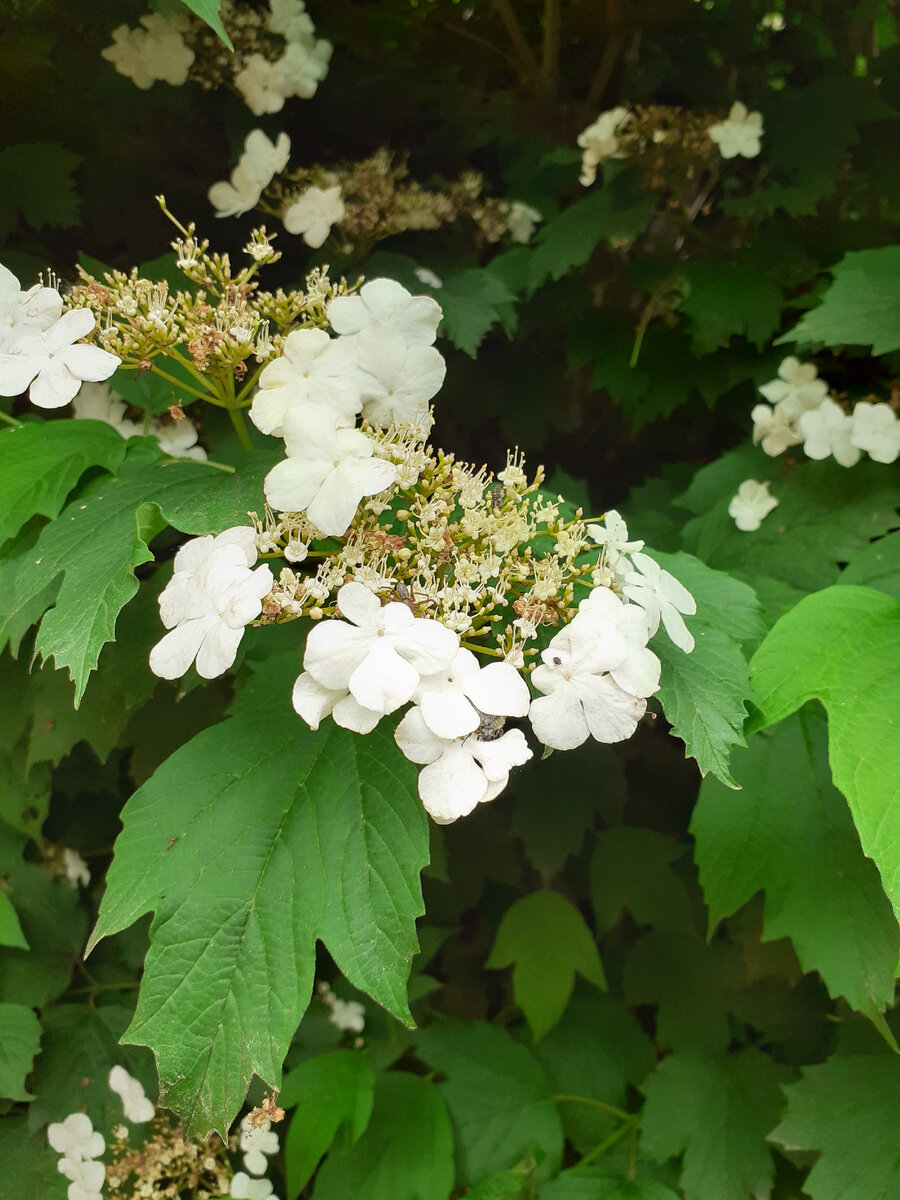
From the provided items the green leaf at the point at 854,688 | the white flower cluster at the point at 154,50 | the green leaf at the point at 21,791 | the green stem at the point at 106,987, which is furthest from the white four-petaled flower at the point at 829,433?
the green stem at the point at 106,987

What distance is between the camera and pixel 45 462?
82 centimetres

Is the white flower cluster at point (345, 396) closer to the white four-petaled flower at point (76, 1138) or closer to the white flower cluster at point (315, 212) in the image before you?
the white flower cluster at point (315, 212)

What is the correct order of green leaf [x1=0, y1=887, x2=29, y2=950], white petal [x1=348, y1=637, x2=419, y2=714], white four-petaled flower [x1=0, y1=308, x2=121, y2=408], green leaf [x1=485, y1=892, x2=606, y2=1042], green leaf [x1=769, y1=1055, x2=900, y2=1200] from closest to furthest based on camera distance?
white petal [x1=348, y1=637, x2=419, y2=714], white four-petaled flower [x1=0, y1=308, x2=121, y2=408], green leaf [x1=769, y1=1055, x2=900, y2=1200], green leaf [x1=0, y1=887, x2=29, y2=950], green leaf [x1=485, y1=892, x2=606, y2=1042]

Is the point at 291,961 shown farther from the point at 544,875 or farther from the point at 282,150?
the point at 282,150

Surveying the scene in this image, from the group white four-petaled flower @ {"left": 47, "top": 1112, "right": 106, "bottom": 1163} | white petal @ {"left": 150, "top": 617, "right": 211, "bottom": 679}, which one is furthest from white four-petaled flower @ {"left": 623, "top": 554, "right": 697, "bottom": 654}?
white four-petaled flower @ {"left": 47, "top": 1112, "right": 106, "bottom": 1163}

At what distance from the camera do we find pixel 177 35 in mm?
1202

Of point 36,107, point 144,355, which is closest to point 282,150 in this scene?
point 36,107

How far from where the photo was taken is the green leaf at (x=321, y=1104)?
3.79ft

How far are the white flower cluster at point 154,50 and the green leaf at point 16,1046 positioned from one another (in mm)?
1331

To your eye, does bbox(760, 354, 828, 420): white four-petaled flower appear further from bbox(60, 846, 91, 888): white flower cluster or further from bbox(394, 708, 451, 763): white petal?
bbox(60, 846, 91, 888): white flower cluster

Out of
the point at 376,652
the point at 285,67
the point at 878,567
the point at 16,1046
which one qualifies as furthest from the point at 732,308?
the point at 16,1046

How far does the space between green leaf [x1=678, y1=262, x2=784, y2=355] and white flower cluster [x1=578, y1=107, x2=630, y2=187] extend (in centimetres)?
24

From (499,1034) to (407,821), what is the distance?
34.1 inches

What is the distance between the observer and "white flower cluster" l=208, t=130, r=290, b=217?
46.4 inches
